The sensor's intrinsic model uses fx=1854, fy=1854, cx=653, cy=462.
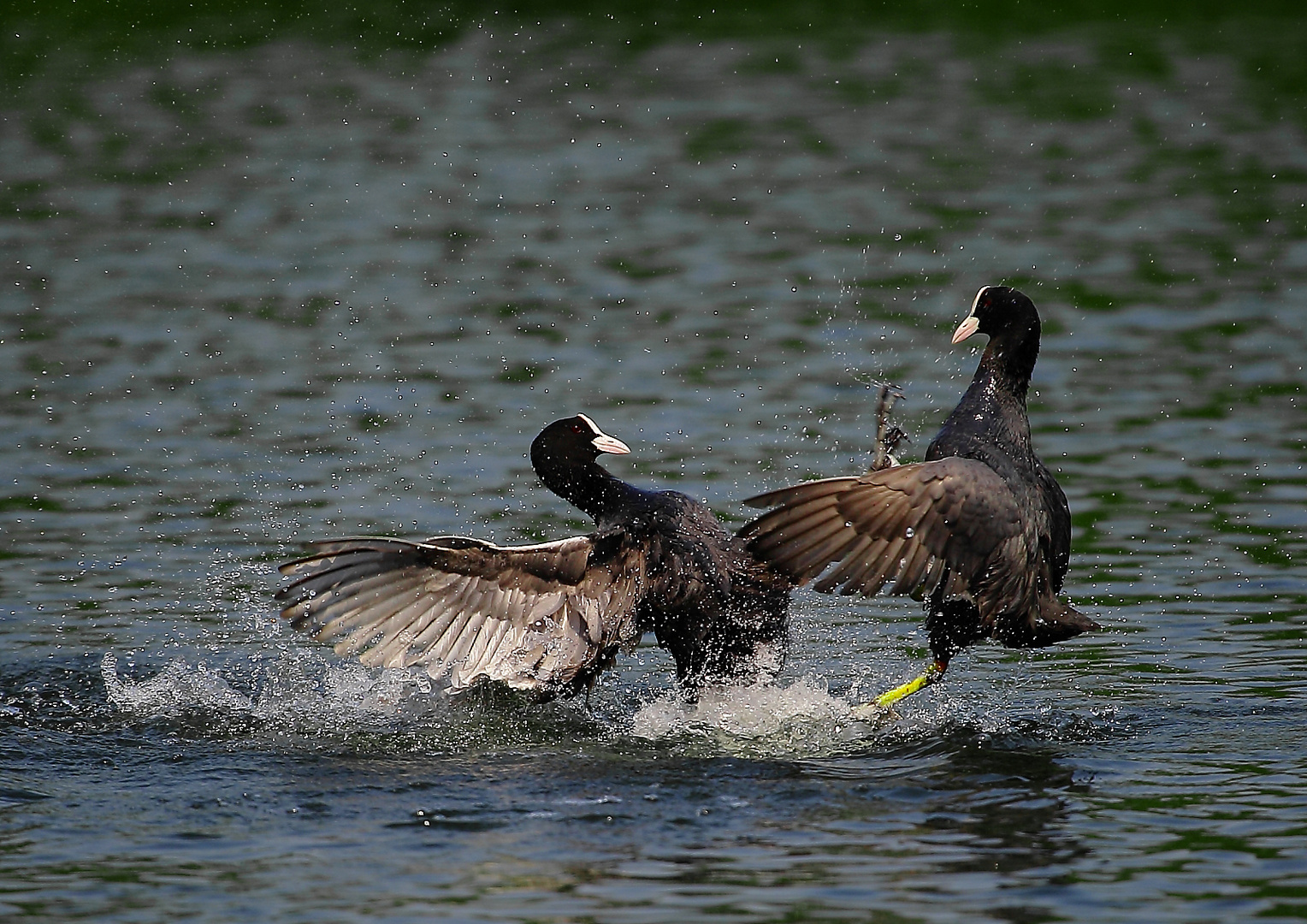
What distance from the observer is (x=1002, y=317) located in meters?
6.84

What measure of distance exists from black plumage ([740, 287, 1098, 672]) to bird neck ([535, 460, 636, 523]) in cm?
80

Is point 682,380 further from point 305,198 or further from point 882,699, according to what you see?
point 305,198

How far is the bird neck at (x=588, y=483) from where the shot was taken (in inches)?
268

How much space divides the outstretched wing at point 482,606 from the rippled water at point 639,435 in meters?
0.27

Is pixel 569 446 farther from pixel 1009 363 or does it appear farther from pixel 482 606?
pixel 1009 363

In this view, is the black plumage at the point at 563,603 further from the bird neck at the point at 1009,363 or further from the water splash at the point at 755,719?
the bird neck at the point at 1009,363

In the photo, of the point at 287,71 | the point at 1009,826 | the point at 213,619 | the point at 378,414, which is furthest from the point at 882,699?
the point at 287,71

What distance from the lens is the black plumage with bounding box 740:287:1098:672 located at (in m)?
6.00

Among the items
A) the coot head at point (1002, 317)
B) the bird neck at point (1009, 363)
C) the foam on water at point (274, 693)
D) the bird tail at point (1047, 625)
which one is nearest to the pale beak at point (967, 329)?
the coot head at point (1002, 317)

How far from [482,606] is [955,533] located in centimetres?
172

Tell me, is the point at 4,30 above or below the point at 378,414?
above

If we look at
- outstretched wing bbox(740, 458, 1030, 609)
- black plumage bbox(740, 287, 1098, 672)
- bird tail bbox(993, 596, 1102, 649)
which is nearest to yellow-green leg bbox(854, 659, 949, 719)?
black plumage bbox(740, 287, 1098, 672)

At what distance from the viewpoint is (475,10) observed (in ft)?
81.6

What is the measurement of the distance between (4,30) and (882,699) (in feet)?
64.8
